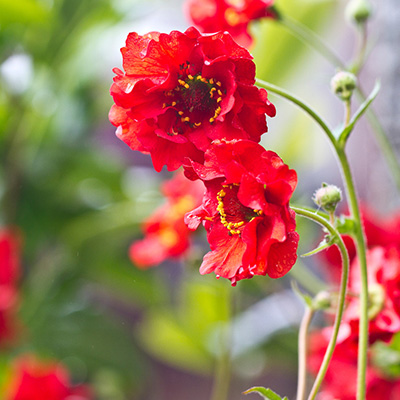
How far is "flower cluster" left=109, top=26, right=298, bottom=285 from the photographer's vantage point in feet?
0.70

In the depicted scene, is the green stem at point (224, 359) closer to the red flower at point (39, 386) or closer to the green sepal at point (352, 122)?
the red flower at point (39, 386)

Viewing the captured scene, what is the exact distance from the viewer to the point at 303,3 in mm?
759

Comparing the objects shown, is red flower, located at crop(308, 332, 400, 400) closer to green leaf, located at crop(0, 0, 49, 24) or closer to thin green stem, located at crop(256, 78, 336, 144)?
thin green stem, located at crop(256, 78, 336, 144)

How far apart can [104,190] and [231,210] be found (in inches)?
29.0

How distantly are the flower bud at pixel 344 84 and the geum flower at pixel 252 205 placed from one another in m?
0.07

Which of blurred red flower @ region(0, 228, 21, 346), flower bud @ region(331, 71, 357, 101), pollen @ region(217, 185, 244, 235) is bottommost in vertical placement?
blurred red flower @ region(0, 228, 21, 346)

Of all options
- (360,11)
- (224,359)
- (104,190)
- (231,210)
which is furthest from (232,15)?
(104,190)

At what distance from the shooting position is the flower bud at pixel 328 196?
0.24 metres

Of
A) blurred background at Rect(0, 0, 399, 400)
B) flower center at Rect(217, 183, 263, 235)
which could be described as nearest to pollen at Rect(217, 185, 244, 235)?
flower center at Rect(217, 183, 263, 235)

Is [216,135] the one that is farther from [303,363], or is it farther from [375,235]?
[375,235]

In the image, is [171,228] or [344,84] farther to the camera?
[171,228]

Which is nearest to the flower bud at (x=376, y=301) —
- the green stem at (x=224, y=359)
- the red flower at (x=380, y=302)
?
the red flower at (x=380, y=302)

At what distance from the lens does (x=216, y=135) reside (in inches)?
9.0

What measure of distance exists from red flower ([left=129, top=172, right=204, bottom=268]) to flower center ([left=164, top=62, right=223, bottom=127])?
0.21 meters
